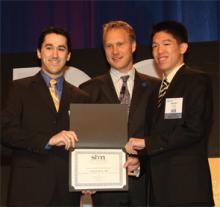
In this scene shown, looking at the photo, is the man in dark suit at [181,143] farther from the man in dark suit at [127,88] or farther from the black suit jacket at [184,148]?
the man in dark suit at [127,88]

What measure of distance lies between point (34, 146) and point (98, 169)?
45 centimetres

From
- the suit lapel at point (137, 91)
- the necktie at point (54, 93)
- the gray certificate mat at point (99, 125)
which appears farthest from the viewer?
the suit lapel at point (137, 91)

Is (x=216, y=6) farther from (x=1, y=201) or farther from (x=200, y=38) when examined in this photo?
(x=1, y=201)

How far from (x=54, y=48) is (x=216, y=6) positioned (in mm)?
1900

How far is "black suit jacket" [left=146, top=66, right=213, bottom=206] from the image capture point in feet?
9.25

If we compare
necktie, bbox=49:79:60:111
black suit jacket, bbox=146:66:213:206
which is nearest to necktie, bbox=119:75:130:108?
black suit jacket, bbox=146:66:213:206

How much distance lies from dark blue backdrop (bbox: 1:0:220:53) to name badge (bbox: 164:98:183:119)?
159 centimetres

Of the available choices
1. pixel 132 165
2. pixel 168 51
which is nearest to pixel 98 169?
pixel 132 165

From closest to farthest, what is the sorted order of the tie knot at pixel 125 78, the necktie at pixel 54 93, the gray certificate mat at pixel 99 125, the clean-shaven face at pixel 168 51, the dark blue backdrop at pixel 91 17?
the gray certificate mat at pixel 99 125 → the necktie at pixel 54 93 → the clean-shaven face at pixel 168 51 → the tie knot at pixel 125 78 → the dark blue backdrop at pixel 91 17

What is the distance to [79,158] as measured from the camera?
2934 millimetres

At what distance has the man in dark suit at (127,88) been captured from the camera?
10.5 ft

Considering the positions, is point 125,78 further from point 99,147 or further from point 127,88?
point 99,147

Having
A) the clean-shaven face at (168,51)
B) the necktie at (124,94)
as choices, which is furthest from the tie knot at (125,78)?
the clean-shaven face at (168,51)

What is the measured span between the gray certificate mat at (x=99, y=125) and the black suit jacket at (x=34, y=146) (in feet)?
0.41
